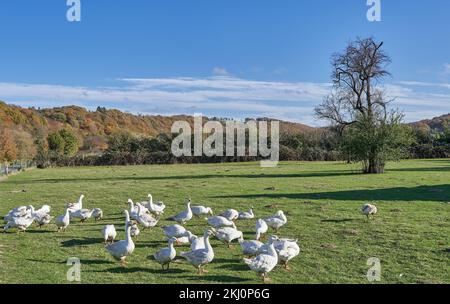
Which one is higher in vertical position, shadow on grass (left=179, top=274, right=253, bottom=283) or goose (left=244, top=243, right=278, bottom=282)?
goose (left=244, top=243, right=278, bottom=282)

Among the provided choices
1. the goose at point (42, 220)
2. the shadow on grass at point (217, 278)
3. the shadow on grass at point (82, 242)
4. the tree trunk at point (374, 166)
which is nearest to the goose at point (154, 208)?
the goose at point (42, 220)

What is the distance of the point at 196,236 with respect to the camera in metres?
12.4

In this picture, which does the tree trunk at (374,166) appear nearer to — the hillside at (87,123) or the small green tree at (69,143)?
the hillside at (87,123)

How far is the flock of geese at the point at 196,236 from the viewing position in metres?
10.3

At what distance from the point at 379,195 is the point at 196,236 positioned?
1382 cm

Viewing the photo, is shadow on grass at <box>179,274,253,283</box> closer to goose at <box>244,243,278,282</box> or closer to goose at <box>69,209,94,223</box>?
goose at <box>244,243,278,282</box>

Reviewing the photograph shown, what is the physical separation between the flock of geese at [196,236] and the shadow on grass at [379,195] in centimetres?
548

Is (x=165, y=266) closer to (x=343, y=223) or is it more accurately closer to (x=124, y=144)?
(x=343, y=223)

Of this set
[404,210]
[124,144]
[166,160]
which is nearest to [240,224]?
[404,210]

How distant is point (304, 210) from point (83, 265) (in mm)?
9970

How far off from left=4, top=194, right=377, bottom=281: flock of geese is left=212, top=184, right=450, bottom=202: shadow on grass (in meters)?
5.48

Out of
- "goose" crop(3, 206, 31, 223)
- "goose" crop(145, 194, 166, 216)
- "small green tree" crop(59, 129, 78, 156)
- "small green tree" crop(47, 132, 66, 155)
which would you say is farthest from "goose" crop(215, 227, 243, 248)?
"small green tree" crop(47, 132, 66, 155)

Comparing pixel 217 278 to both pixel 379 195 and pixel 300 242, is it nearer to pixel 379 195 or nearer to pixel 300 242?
pixel 300 242

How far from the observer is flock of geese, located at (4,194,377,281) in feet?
33.9
